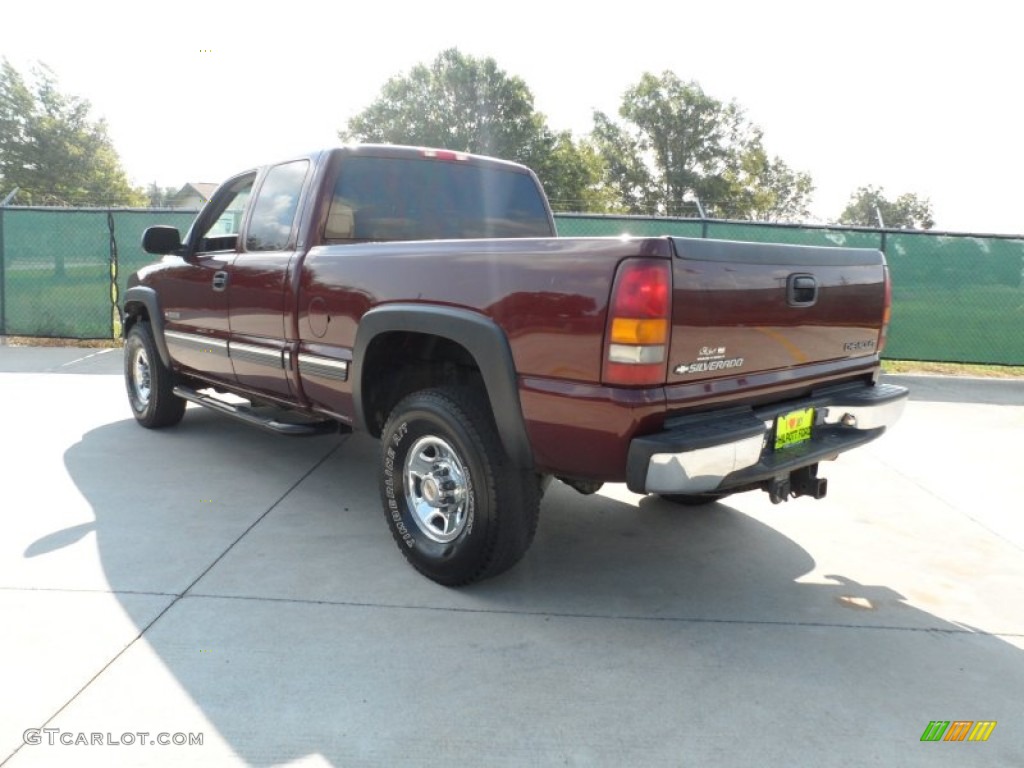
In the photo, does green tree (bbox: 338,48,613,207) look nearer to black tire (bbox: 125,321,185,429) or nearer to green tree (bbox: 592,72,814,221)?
green tree (bbox: 592,72,814,221)

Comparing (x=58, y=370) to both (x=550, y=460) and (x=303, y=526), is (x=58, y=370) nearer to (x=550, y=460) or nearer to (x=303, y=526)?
(x=303, y=526)

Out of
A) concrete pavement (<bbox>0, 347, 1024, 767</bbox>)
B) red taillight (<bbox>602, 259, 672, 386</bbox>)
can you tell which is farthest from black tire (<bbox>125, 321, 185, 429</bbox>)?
red taillight (<bbox>602, 259, 672, 386</bbox>)

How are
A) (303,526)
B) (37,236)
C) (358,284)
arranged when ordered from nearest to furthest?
(358,284), (303,526), (37,236)

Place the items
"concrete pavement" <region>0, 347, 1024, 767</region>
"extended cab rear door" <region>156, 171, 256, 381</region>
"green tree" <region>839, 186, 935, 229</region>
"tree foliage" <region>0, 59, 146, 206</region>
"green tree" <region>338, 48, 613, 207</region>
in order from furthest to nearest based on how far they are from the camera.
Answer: "green tree" <region>839, 186, 935, 229</region>, "green tree" <region>338, 48, 613, 207</region>, "tree foliage" <region>0, 59, 146, 206</region>, "extended cab rear door" <region>156, 171, 256, 381</region>, "concrete pavement" <region>0, 347, 1024, 767</region>

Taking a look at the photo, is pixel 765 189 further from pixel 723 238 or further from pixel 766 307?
pixel 766 307

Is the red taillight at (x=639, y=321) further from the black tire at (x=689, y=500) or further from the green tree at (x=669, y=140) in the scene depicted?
the green tree at (x=669, y=140)

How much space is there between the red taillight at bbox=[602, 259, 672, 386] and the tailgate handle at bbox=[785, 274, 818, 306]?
2.35 feet

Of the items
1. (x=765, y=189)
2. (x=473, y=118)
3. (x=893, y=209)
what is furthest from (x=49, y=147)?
(x=893, y=209)

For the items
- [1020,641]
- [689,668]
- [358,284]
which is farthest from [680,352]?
[1020,641]

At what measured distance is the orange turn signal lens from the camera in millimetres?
2459

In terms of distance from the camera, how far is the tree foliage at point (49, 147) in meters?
36.7

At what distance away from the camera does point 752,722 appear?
7.80 ft

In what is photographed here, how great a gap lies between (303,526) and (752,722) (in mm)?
2465

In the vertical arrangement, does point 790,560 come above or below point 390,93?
below
